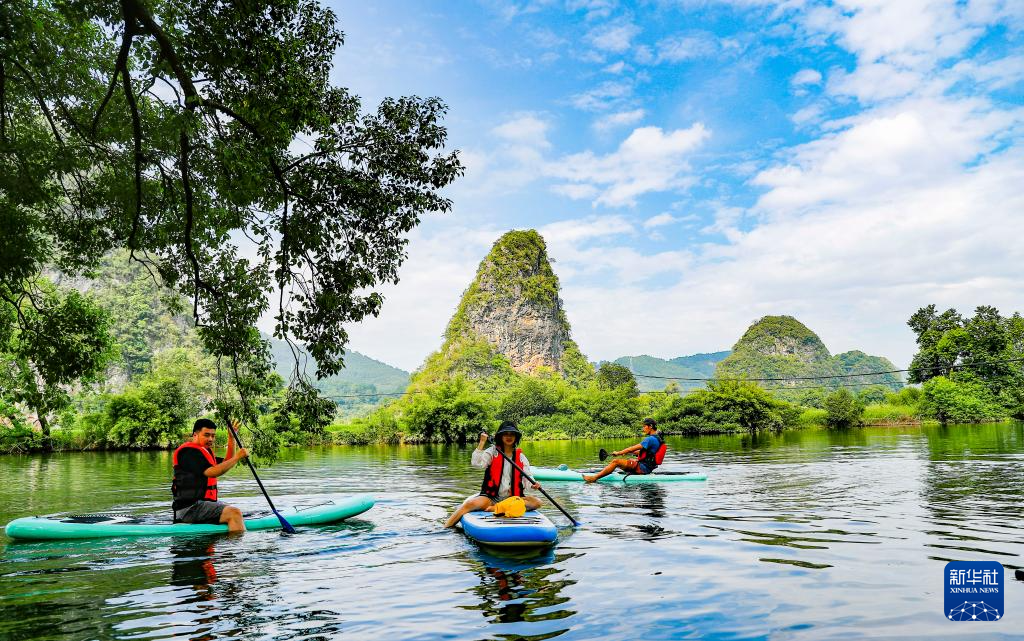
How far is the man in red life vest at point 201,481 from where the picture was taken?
855 cm

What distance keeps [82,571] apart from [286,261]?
3.67 metres

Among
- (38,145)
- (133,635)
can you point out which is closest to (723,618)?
(133,635)

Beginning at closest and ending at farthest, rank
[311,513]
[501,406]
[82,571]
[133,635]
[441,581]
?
1. [133,635]
2. [441,581]
3. [82,571]
4. [311,513]
5. [501,406]

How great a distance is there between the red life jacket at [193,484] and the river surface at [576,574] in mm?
632

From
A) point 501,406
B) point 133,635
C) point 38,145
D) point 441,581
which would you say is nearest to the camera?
point 133,635

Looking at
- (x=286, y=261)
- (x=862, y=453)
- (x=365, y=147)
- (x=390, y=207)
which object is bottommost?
(x=862, y=453)

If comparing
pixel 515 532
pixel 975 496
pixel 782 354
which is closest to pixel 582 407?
pixel 975 496

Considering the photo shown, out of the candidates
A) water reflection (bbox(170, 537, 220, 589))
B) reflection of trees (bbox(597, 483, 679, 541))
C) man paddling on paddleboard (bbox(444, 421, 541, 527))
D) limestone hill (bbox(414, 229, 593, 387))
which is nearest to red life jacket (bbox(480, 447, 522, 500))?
man paddling on paddleboard (bbox(444, 421, 541, 527))

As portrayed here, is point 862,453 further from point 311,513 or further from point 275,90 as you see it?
point 275,90

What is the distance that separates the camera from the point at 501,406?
5753 centimetres

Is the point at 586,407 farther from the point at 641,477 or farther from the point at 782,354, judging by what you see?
the point at 782,354

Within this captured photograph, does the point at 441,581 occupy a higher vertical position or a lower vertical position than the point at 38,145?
lower

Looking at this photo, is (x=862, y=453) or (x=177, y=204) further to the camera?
(x=862, y=453)

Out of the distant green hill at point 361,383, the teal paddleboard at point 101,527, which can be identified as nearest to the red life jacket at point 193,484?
the teal paddleboard at point 101,527
